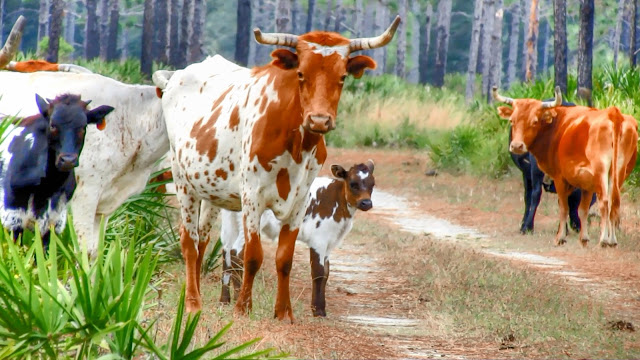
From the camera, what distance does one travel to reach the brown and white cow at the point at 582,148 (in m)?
14.0

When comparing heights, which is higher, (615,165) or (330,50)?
(330,50)

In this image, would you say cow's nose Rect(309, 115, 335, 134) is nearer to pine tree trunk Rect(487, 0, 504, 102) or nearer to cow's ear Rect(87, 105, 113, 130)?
cow's ear Rect(87, 105, 113, 130)

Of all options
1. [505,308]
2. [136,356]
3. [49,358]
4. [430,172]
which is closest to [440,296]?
[505,308]

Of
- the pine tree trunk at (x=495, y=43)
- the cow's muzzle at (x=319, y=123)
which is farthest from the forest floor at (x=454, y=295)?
the pine tree trunk at (x=495, y=43)

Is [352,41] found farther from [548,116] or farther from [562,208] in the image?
[548,116]

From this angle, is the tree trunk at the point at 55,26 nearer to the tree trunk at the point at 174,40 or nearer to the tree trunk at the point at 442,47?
the tree trunk at the point at 174,40

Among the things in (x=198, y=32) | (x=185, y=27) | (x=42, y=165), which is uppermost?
(x=42, y=165)

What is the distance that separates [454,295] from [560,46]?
47.5 feet

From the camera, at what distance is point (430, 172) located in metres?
24.1

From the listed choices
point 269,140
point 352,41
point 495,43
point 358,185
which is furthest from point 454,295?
point 495,43

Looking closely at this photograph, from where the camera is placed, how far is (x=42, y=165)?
790cm

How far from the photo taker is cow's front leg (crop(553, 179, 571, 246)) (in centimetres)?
1458

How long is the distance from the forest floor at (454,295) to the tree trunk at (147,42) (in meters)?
20.8

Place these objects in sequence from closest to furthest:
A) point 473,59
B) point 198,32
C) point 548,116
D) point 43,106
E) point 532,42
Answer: point 43,106 < point 548,116 < point 198,32 < point 532,42 < point 473,59
